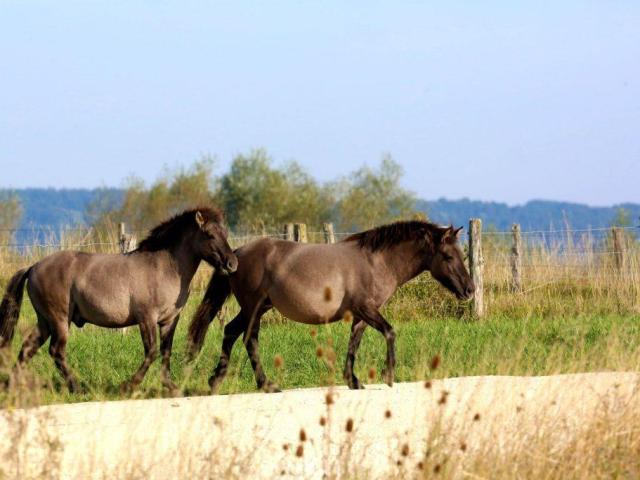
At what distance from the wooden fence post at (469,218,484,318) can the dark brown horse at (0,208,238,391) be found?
8.16m

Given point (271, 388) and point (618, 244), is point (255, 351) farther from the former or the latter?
point (618, 244)

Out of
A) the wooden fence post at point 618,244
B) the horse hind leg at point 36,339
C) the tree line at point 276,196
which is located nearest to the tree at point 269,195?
the tree line at point 276,196

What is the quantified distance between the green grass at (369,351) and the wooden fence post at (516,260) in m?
2.47

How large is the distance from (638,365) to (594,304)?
11.0 m

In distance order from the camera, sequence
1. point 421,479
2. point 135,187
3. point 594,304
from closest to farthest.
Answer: point 421,479 → point 594,304 → point 135,187

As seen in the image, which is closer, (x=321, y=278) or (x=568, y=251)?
(x=321, y=278)

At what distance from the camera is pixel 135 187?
5419 centimetres

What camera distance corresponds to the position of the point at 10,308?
13.1m

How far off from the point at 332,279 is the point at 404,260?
0.91m

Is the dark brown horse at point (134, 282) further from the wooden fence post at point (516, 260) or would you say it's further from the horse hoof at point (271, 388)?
the wooden fence post at point (516, 260)

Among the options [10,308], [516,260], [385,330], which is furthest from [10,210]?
[385,330]

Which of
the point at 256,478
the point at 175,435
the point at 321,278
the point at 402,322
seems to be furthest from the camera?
the point at 402,322

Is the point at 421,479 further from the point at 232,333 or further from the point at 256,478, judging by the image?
the point at 232,333

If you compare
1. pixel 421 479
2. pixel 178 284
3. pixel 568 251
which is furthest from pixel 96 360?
pixel 568 251
